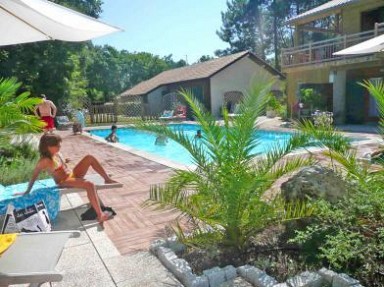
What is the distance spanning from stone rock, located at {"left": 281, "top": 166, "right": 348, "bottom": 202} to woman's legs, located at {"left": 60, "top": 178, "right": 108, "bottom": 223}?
239cm

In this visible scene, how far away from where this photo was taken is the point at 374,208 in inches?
128

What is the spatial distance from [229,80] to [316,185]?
79.4 feet

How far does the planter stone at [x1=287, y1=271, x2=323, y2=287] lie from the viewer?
283 cm

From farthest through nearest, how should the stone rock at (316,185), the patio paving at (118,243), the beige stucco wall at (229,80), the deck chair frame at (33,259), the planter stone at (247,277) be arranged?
the beige stucco wall at (229,80), the stone rock at (316,185), the patio paving at (118,243), the planter stone at (247,277), the deck chair frame at (33,259)

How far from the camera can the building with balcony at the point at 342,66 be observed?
54.7 feet

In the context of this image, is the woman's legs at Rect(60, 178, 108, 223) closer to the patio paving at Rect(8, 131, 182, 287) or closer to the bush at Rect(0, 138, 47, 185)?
the patio paving at Rect(8, 131, 182, 287)

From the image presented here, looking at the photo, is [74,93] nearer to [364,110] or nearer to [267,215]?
[364,110]

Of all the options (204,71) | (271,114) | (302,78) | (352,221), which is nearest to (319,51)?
(302,78)

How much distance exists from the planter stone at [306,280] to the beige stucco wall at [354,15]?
1828cm

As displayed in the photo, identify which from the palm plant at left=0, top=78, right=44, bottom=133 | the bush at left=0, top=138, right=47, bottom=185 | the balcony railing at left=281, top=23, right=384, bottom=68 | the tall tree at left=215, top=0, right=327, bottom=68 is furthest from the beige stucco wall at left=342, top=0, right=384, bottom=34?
the tall tree at left=215, top=0, right=327, bottom=68

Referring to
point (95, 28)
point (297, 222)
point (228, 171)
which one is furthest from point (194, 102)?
point (297, 222)

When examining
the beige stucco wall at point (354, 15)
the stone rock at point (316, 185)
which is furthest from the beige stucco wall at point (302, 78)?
the stone rock at point (316, 185)

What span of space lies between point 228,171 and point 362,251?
1318 millimetres

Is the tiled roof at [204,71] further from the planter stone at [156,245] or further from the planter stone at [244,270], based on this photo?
the planter stone at [244,270]
